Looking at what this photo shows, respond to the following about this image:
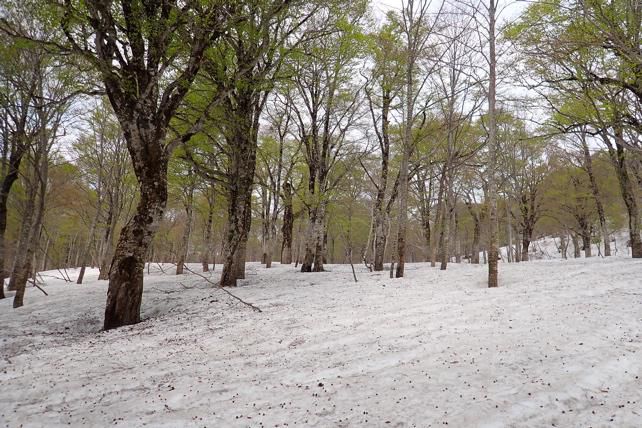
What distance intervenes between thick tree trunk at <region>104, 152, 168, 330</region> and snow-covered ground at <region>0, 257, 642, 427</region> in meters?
0.46

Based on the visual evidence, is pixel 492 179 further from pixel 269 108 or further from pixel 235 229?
pixel 269 108

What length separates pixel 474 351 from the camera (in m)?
3.82

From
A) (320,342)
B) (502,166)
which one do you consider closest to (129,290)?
(320,342)

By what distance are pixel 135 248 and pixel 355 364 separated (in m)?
5.16

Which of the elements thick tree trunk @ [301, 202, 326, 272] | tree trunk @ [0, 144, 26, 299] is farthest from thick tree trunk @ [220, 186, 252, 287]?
tree trunk @ [0, 144, 26, 299]

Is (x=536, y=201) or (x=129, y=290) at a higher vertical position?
(x=536, y=201)

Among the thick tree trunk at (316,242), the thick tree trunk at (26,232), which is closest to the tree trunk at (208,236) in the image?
the thick tree trunk at (316,242)

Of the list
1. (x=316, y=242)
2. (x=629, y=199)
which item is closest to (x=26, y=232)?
(x=316, y=242)

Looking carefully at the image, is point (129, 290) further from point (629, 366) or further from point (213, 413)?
point (629, 366)

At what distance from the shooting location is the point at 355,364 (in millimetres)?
3750

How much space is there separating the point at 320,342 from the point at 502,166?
56.3 ft

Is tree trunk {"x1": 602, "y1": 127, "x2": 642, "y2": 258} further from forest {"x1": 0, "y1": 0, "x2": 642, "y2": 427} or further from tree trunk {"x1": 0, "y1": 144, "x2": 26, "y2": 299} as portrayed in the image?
tree trunk {"x1": 0, "y1": 144, "x2": 26, "y2": 299}

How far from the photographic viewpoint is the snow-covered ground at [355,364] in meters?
2.81

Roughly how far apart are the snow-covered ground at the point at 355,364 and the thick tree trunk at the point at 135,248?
46 centimetres
